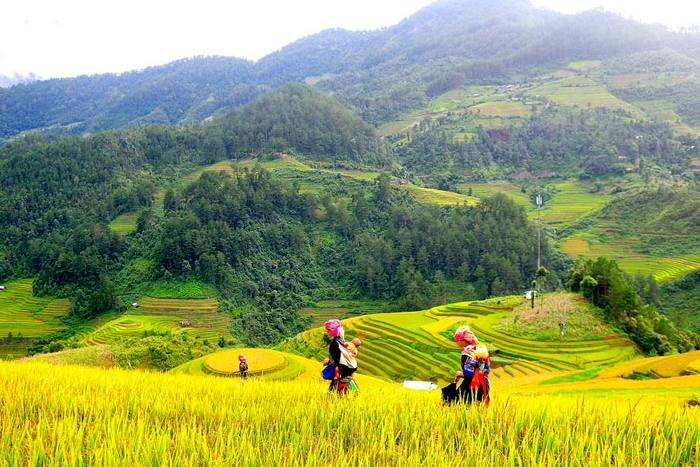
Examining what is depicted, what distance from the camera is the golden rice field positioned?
2.74 metres

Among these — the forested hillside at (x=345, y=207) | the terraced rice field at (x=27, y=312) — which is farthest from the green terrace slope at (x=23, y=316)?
the forested hillside at (x=345, y=207)

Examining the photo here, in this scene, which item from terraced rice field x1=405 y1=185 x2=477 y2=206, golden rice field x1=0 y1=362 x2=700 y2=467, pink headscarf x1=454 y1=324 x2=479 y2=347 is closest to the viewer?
golden rice field x1=0 y1=362 x2=700 y2=467

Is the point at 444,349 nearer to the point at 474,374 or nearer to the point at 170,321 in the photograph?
the point at 474,374

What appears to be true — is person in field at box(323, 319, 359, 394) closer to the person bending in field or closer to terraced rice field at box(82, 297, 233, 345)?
the person bending in field

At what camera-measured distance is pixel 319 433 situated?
11.6 feet

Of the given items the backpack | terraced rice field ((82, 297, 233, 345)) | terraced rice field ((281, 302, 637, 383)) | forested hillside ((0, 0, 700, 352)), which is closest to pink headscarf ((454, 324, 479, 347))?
the backpack

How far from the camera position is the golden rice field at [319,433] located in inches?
108

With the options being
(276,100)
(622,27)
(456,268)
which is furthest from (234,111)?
(622,27)

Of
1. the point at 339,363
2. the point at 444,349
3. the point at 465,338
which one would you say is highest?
the point at 465,338

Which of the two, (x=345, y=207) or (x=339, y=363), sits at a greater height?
(x=339, y=363)

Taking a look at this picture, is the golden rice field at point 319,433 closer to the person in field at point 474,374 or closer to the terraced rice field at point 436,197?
the person in field at point 474,374

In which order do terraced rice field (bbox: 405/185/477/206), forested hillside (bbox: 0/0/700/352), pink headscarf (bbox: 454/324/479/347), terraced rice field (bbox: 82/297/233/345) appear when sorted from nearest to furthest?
pink headscarf (bbox: 454/324/479/347), terraced rice field (bbox: 82/297/233/345), forested hillside (bbox: 0/0/700/352), terraced rice field (bbox: 405/185/477/206)

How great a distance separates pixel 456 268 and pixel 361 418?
54.4 m

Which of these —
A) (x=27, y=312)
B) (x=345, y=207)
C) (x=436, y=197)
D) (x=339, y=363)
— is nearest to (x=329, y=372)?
(x=339, y=363)
